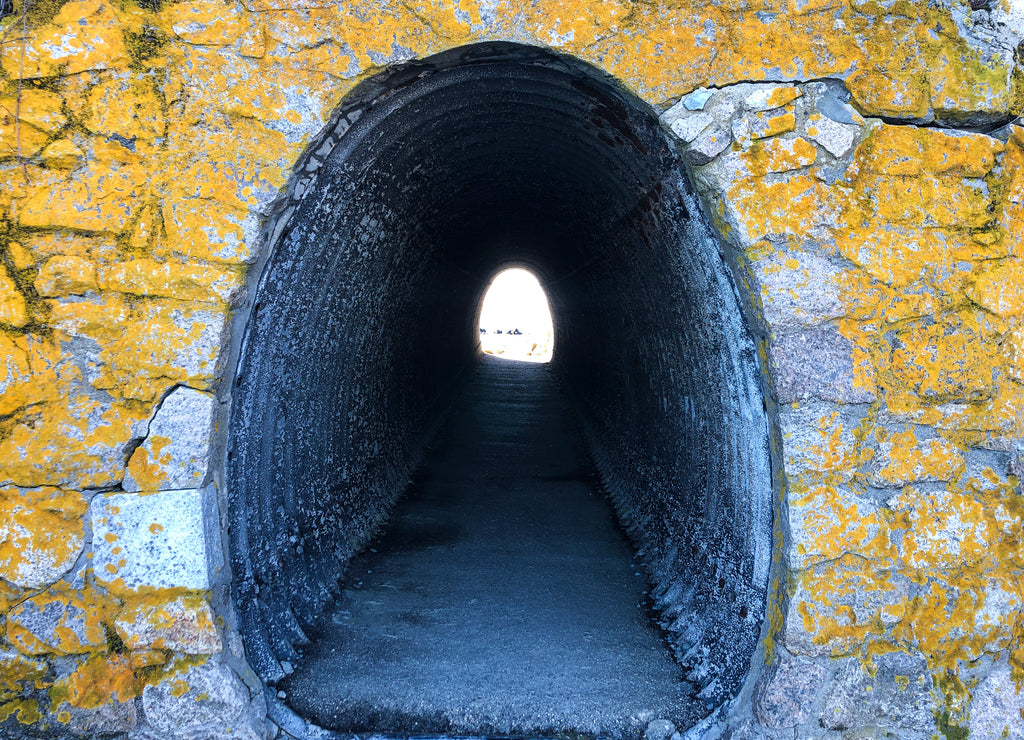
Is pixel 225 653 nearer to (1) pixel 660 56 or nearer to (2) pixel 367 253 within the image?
(2) pixel 367 253

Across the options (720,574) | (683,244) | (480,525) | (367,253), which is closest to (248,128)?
(367,253)

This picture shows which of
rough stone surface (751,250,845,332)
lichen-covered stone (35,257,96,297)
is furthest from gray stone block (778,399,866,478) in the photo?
lichen-covered stone (35,257,96,297)

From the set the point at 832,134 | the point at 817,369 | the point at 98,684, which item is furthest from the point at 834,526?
the point at 98,684

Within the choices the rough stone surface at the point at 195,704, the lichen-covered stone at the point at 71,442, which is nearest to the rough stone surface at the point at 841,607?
the rough stone surface at the point at 195,704

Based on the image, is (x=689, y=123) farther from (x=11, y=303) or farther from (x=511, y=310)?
(x=511, y=310)

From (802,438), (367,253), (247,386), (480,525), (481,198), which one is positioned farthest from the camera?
(481,198)

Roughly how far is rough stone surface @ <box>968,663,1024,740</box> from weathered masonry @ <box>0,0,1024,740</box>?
12 mm

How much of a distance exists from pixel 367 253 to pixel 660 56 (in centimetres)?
236

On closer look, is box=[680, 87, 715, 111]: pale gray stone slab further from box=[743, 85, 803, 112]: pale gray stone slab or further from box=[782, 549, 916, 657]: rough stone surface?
box=[782, 549, 916, 657]: rough stone surface

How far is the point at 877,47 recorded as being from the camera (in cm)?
290

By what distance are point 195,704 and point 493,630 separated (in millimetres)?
1619

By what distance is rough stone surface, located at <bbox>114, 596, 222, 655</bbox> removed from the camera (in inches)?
109

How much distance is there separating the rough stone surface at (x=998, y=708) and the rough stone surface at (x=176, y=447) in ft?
11.4

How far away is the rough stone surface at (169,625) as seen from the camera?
2.77 metres
